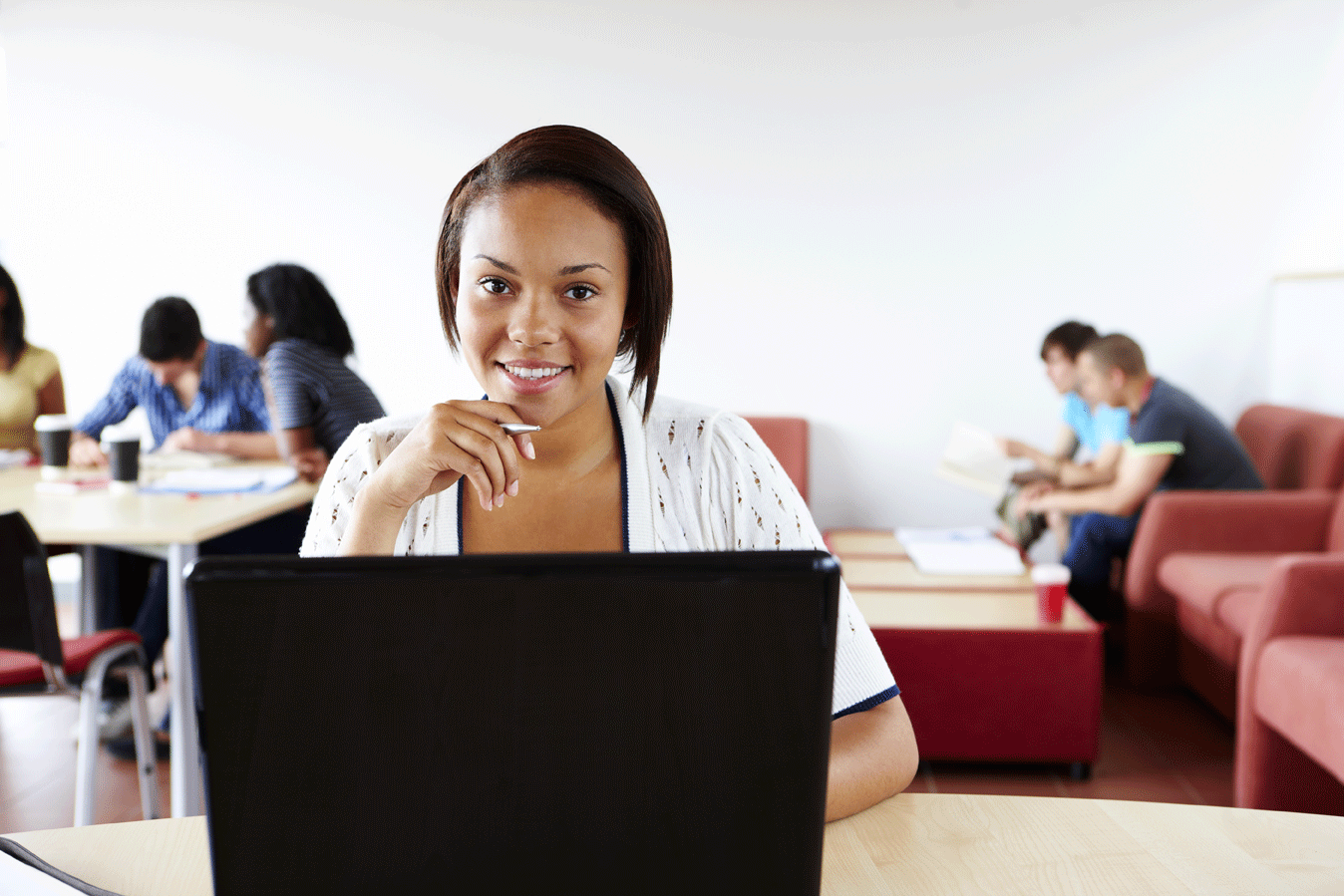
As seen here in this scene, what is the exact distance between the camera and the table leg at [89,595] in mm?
2631

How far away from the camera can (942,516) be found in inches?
160

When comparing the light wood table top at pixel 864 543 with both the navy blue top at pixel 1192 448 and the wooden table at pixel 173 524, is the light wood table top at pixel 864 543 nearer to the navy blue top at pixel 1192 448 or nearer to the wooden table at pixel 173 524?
the navy blue top at pixel 1192 448

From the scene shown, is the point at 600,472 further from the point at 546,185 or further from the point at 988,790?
the point at 988,790

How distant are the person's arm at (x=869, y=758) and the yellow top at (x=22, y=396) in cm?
329

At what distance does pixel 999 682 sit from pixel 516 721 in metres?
2.21

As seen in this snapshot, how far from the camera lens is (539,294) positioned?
100 centimetres

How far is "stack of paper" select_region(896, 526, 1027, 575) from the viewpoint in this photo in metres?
2.88

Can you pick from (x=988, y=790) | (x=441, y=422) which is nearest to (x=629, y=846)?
(x=441, y=422)

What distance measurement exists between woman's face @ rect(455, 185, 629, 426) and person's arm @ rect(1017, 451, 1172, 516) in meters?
2.52

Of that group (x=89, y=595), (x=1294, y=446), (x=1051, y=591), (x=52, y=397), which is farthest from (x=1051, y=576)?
(x=52, y=397)

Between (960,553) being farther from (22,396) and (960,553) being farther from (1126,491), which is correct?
(22,396)

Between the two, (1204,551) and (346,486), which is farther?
(1204,551)

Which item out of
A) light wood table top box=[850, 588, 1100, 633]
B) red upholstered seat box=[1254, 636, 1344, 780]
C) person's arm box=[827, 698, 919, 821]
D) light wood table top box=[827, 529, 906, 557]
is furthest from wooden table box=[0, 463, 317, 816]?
red upholstered seat box=[1254, 636, 1344, 780]

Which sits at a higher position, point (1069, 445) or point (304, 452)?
point (304, 452)
